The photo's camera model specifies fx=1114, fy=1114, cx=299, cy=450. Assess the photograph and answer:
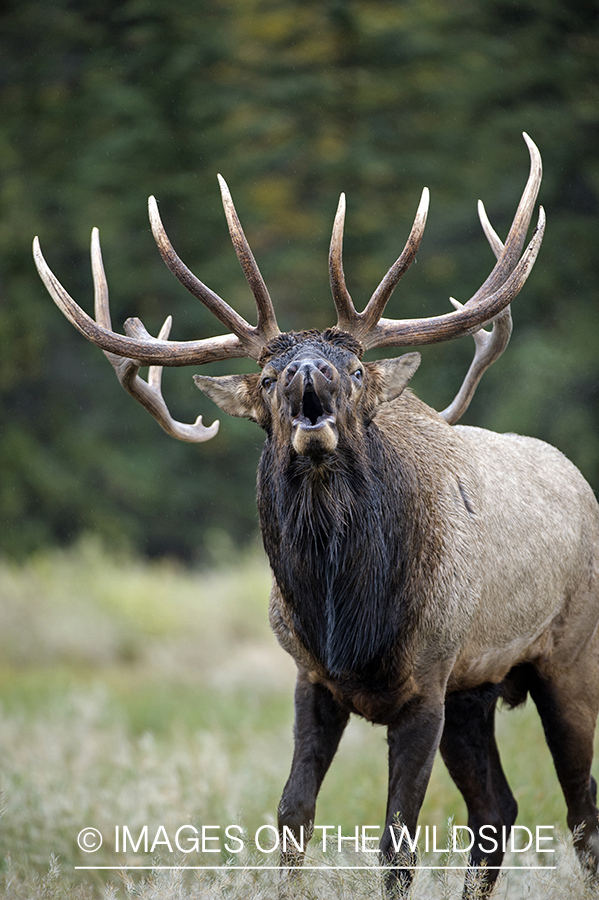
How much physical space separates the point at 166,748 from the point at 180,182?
11.9 meters

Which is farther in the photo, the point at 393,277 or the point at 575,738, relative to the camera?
the point at 575,738

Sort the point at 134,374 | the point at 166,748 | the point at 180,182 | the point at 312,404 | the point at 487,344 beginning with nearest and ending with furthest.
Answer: the point at 312,404 < the point at 134,374 < the point at 487,344 < the point at 166,748 < the point at 180,182

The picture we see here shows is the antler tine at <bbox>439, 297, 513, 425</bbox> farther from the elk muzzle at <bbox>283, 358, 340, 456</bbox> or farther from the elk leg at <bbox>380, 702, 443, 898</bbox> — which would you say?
the elk leg at <bbox>380, 702, 443, 898</bbox>

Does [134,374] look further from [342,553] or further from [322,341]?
[342,553]

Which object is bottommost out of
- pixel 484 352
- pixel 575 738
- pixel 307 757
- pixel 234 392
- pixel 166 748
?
pixel 166 748

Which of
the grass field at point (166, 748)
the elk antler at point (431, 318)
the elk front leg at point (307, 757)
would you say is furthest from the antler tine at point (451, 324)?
the grass field at point (166, 748)

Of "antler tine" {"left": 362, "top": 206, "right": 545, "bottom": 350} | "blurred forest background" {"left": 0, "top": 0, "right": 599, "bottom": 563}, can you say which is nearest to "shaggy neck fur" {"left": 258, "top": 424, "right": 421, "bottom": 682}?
"antler tine" {"left": 362, "top": 206, "right": 545, "bottom": 350}

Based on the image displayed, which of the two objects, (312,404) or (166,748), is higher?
(312,404)

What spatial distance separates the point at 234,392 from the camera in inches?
143

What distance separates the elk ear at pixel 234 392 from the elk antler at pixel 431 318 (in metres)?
0.37

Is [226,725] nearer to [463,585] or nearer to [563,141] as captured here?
[463,585]

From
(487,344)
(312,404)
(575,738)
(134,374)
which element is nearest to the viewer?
(312,404)

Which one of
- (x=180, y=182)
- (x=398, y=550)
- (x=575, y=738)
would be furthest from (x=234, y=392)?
(x=180, y=182)

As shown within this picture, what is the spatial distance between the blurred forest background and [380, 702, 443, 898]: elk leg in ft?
43.3
